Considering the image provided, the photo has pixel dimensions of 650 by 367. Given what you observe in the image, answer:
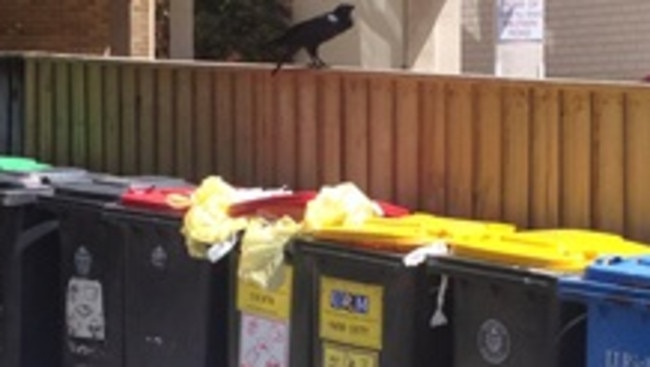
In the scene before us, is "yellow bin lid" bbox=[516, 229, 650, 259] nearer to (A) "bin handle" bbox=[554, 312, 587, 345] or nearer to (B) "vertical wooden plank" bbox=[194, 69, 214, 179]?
(A) "bin handle" bbox=[554, 312, 587, 345]

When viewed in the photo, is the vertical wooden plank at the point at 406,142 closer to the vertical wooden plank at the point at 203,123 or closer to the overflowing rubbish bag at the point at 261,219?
the overflowing rubbish bag at the point at 261,219

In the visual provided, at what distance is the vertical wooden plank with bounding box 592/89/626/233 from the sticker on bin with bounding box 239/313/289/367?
136 centimetres

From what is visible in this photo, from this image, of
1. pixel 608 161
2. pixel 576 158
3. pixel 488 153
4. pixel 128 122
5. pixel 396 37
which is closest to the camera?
pixel 608 161

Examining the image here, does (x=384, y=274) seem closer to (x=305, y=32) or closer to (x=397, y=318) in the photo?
(x=397, y=318)

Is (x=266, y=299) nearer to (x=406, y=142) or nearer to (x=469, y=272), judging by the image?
(x=469, y=272)

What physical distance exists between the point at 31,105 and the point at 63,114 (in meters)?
0.31

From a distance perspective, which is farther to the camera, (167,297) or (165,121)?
(165,121)

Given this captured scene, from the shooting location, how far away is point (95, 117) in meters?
7.99

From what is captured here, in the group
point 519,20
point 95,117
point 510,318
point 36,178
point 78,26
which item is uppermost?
point 78,26

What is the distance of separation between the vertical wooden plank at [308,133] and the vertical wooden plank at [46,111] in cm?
215

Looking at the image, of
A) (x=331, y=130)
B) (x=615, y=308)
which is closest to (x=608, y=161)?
(x=615, y=308)

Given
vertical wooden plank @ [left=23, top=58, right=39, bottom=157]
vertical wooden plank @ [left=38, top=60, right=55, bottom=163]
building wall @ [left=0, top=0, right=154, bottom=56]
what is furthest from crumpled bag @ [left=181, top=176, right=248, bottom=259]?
building wall @ [left=0, top=0, right=154, bottom=56]

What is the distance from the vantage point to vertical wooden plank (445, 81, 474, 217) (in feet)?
19.4

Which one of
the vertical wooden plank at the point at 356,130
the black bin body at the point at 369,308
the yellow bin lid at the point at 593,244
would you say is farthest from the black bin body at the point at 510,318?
the vertical wooden plank at the point at 356,130
